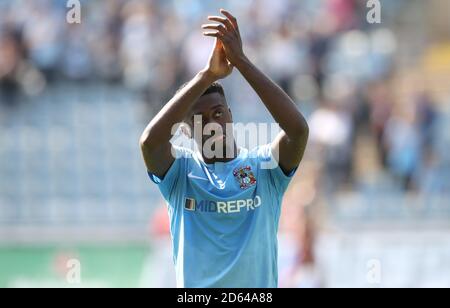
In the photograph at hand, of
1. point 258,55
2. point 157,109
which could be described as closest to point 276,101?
point 157,109

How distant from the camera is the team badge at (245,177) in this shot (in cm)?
518

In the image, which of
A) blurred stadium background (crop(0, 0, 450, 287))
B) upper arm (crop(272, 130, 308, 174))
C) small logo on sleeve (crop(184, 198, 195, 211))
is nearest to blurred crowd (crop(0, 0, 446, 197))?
blurred stadium background (crop(0, 0, 450, 287))

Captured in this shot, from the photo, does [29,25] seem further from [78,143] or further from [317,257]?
[317,257]

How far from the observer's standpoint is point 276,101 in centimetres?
503

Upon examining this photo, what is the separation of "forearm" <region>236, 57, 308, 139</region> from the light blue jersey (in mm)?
266

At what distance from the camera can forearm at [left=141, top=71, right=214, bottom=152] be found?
4945 millimetres

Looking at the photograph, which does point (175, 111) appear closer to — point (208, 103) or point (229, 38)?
point (208, 103)

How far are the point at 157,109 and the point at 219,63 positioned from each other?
8.85m

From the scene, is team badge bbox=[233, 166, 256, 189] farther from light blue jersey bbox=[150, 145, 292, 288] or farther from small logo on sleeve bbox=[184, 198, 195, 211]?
small logo on sleeve bbox=[184, 198, 195, 211]

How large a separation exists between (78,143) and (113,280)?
2.23 metres

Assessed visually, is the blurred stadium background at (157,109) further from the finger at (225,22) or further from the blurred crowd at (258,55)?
the finger at (225,22)

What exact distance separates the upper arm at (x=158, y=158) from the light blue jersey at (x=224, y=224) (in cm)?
4

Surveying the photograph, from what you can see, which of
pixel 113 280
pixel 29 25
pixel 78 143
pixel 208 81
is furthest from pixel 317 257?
pixel 208 81

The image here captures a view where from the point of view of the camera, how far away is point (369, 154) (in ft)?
46.7
